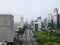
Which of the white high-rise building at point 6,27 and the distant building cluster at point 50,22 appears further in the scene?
the white high-rise building at point 6,27

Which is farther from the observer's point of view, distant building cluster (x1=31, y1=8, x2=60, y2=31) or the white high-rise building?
the white high-rise building

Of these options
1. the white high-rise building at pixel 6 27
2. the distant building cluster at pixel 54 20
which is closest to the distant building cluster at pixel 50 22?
the distant building cluster at pixel 54 20

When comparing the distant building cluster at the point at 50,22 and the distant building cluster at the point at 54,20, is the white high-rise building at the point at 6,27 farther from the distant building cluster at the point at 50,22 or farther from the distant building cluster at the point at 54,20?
the distant building cluster at the point at 54,20

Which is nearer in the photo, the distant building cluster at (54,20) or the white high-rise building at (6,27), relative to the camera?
the distant building cluster at (54,20)

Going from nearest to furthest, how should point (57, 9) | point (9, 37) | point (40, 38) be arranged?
point (57, 9), point (40, 38), point (9, 37)

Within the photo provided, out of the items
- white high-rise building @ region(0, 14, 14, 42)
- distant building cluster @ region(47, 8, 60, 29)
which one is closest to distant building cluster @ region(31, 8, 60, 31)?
distant building cluster @ region(47, 8, 60, 29)

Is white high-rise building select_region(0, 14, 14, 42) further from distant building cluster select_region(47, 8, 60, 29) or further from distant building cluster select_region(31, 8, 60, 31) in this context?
distant building cluster select_region(47, 8, 60, 29)

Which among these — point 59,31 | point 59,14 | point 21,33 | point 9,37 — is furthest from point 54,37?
point 21,33

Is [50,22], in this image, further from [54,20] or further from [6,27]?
[6,27]

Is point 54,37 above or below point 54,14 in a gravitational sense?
below

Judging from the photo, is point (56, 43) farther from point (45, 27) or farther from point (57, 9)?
point (45, 27)

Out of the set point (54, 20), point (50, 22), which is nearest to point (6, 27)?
point (50, 22)
